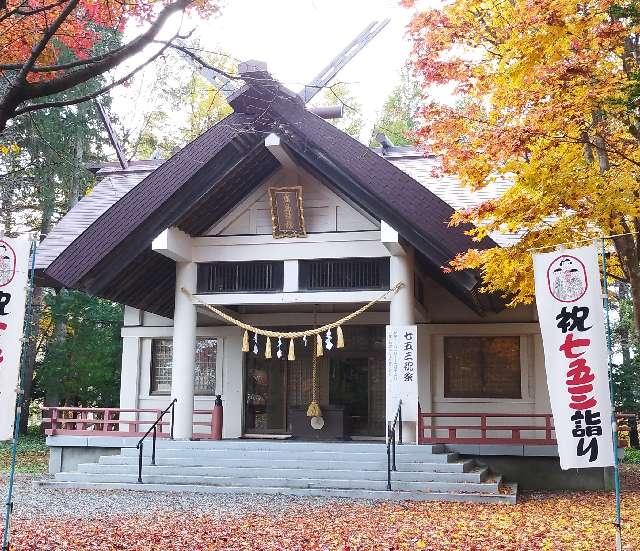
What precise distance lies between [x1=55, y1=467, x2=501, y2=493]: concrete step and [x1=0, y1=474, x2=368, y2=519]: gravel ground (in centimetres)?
37

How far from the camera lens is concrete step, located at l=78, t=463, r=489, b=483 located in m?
11.4

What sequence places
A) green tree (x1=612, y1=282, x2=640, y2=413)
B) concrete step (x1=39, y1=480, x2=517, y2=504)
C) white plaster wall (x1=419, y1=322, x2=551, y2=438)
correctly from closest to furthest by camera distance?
concrete step (x1=39, y1=480, x2=517, y2=504), white plaster wall (x1=419, y1=322, x2=551, y2=438), green tree (x1=612, y1=282, x2=640, y2=413)

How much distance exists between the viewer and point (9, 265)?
23.1 ft

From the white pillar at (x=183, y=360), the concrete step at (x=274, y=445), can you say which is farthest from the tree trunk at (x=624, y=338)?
the white pillar at (x=183, y=360)

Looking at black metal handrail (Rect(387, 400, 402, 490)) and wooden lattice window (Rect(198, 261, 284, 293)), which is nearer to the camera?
black metal handrail (Rect(387, 400, 402, 490))

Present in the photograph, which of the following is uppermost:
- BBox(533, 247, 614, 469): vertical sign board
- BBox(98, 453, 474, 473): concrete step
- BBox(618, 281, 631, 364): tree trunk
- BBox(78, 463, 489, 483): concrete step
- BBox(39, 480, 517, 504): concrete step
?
BBox(618, 281, 631, 364): tree trunk

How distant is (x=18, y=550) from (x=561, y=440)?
A: 18.3 feet

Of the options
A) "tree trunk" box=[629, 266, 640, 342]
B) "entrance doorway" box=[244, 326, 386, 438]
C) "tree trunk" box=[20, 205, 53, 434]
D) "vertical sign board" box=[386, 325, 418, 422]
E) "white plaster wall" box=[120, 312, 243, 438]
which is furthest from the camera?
"tree trunk" box=[20, 205, 53, 434]

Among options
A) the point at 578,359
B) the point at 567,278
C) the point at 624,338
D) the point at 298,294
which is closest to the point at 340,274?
the point at 298,294

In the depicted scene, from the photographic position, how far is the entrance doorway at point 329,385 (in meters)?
16.8

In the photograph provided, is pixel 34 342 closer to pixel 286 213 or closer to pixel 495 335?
pixel 286 213

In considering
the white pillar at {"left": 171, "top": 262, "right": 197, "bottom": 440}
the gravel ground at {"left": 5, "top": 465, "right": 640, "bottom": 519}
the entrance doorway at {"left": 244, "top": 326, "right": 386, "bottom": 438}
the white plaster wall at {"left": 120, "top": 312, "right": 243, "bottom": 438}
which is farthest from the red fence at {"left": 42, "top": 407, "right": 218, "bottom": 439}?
the gravel ground at {"left": 5, "top": 465, "right": 640, "bottom": 519}

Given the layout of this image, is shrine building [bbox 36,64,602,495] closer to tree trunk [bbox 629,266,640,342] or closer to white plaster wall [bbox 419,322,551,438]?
white plaster wall [bbox 419,322,551,438]

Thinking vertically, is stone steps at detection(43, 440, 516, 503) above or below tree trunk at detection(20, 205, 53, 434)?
below
